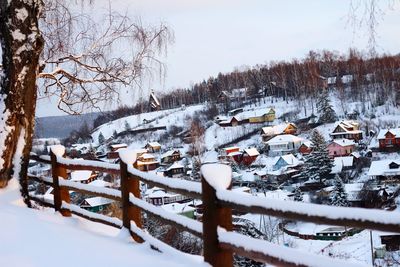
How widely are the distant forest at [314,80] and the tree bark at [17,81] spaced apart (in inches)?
2479

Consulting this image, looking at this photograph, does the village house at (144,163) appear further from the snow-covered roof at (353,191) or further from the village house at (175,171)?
the snow-covered roof at (353,191)

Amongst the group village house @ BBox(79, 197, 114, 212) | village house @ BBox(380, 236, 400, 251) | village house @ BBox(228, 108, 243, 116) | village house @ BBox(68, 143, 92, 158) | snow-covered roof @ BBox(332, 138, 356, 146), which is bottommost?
snow-covered roof @ BBox(332, 138, 356, 146)

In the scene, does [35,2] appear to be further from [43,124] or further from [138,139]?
[138,139]

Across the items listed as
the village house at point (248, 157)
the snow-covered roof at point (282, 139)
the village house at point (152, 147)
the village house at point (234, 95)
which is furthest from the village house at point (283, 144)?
the village house at point (234, 95)

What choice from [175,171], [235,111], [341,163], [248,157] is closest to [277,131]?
[248,157]

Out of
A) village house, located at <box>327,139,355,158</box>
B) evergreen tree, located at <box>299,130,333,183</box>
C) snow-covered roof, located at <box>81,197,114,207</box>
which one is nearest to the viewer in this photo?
snow-covered roof, located at <box>81,197,114,207</box>

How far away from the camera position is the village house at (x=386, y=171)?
1606 inches

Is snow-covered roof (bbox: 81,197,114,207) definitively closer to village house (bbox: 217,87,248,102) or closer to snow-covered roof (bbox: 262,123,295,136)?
snow-covered roof (bbox: 262,123,295,136)

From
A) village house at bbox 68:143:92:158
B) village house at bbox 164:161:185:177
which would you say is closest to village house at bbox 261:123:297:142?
village house at bbox 164:161:185:177

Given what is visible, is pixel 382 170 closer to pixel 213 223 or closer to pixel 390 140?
pixel 390 140

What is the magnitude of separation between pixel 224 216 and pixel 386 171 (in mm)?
41880

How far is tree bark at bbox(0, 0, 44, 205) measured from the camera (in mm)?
6219

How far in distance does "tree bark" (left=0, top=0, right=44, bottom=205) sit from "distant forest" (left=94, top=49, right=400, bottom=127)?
63.0 m

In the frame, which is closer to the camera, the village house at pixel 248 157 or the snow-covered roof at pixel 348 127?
the village house at pixel 248 157
